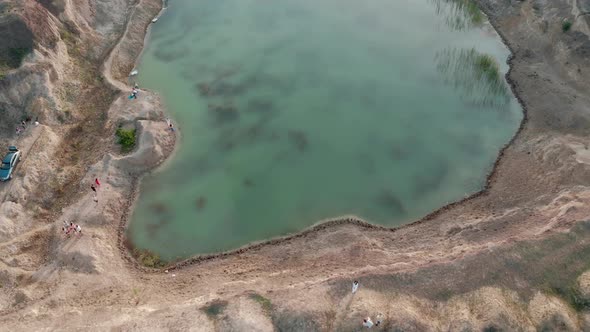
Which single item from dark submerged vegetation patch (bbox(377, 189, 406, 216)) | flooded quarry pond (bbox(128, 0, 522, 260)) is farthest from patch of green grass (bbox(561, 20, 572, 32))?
dark submerged vegetation patch (bbox(377, 189, 406, 216))

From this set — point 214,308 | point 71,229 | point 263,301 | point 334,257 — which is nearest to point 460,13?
point 334,257

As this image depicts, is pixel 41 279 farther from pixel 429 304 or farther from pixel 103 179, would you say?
pixel 429 304

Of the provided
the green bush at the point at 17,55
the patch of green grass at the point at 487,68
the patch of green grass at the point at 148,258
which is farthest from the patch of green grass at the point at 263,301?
the patch of green grass at the point at 487,68

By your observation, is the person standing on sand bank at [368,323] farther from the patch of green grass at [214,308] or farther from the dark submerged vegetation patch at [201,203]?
the dark submerged vegetation patch at [201,203]

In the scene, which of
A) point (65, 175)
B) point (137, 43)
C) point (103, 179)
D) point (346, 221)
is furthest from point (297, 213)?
point (137, 43)

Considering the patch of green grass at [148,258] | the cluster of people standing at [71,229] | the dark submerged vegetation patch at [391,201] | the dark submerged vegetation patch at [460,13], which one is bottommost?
the patch of green grass at [148,258]

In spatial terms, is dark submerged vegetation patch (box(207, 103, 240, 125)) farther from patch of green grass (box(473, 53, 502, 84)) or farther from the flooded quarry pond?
patch of green grass (box(473, 53, 502, 84))
